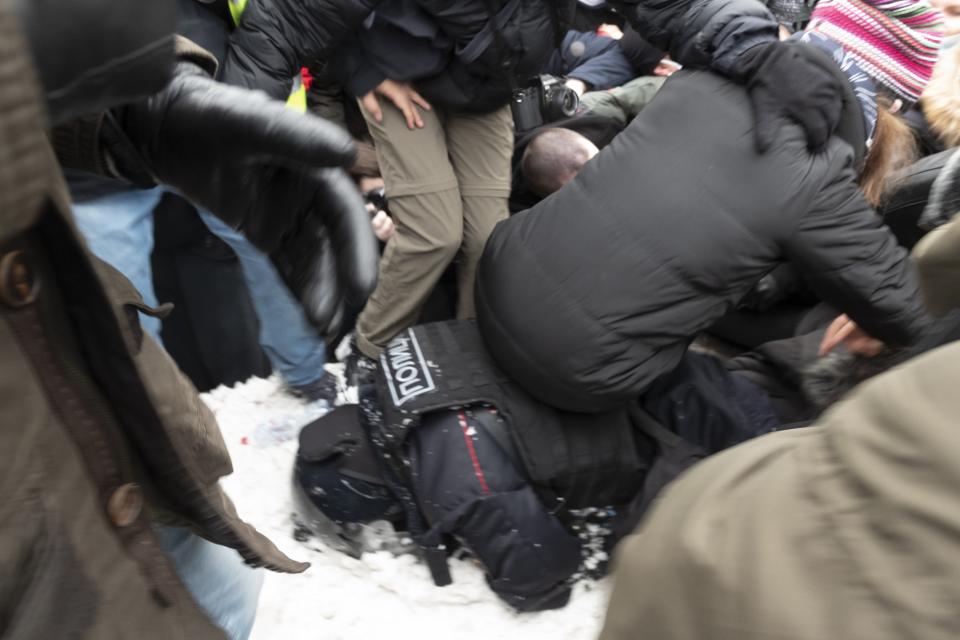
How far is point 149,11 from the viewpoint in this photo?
45 centimetres

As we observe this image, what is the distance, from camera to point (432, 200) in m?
1.83

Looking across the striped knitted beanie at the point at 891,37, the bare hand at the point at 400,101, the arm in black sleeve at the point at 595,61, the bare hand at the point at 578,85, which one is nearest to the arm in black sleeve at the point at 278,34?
the bare hand at the point at 400,101

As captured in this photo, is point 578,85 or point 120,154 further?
point 578,85

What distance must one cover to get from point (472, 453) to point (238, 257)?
0.84m

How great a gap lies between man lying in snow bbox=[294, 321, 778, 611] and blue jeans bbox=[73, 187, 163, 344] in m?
0.47

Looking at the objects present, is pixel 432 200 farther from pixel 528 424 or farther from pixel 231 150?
pixel 231 150

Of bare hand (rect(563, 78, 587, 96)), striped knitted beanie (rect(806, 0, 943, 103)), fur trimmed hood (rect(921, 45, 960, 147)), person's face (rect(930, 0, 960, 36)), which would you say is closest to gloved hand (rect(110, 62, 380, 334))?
fur trimmed hood (rect(921, 45, 960, 147))

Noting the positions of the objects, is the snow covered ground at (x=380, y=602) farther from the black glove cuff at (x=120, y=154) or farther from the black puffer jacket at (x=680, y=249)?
the black glove cuff at (x=120, y=154)

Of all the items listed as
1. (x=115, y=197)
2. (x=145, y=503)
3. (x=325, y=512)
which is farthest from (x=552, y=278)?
(x=145, y=503)

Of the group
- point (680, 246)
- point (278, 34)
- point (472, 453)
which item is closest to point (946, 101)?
point (680, 246)

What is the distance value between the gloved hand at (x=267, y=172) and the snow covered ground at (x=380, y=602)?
0.91 meters

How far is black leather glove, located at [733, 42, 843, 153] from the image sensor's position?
1.28 meters

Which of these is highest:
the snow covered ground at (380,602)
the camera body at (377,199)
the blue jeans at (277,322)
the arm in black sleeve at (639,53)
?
the arm in black sleeve at (639,53)

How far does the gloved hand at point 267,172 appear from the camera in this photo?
668mm
